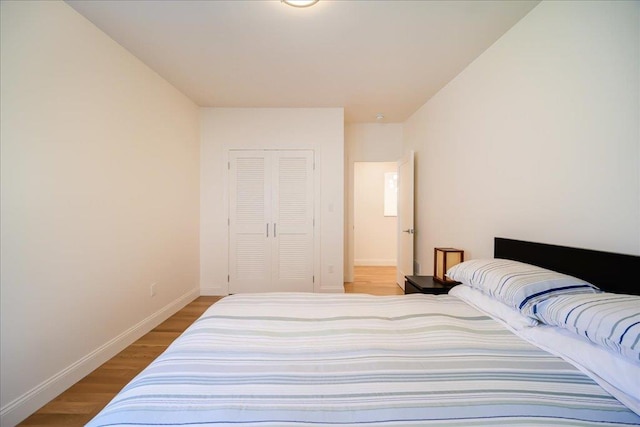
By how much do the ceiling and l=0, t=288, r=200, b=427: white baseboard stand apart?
8.15 feet

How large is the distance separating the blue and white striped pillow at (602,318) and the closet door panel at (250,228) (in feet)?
10.2

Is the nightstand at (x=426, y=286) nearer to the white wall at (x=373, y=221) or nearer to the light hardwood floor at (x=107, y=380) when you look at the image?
the light hardwood floor at (x=107, y=380)

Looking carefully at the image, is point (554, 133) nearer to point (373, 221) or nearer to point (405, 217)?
point (405, 217)

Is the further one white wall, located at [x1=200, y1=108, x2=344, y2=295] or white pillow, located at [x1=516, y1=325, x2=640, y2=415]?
white wall, located at [x1=200, y1=108, x2=344, y2=295]

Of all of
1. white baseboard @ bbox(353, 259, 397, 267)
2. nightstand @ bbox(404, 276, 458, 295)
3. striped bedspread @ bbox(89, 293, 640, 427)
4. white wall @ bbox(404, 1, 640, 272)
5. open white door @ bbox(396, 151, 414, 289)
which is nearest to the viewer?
striped bedspread @ bbox(89, 293, 640, 427)

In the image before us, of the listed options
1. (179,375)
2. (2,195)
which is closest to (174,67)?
(2,195)

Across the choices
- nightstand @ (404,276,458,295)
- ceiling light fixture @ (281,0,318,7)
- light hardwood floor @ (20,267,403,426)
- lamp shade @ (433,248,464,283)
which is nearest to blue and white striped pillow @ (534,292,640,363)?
nightstand @ (404,276,458,295)

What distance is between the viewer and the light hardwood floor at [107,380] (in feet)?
5.06

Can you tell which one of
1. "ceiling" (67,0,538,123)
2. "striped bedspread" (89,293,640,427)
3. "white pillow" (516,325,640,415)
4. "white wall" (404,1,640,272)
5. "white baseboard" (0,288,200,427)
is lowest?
"white baseboard" (0,288,200,427)

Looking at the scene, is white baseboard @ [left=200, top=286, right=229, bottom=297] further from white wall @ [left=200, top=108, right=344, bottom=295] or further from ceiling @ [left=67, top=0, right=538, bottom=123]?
ceiling @ [left=67, top=0, right=538, bottom=123]

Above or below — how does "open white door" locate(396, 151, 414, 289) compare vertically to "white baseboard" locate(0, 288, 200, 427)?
above

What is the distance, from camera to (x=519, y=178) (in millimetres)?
1878

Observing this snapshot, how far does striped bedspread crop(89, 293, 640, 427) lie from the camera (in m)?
0.72

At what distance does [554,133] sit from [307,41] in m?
1.87
